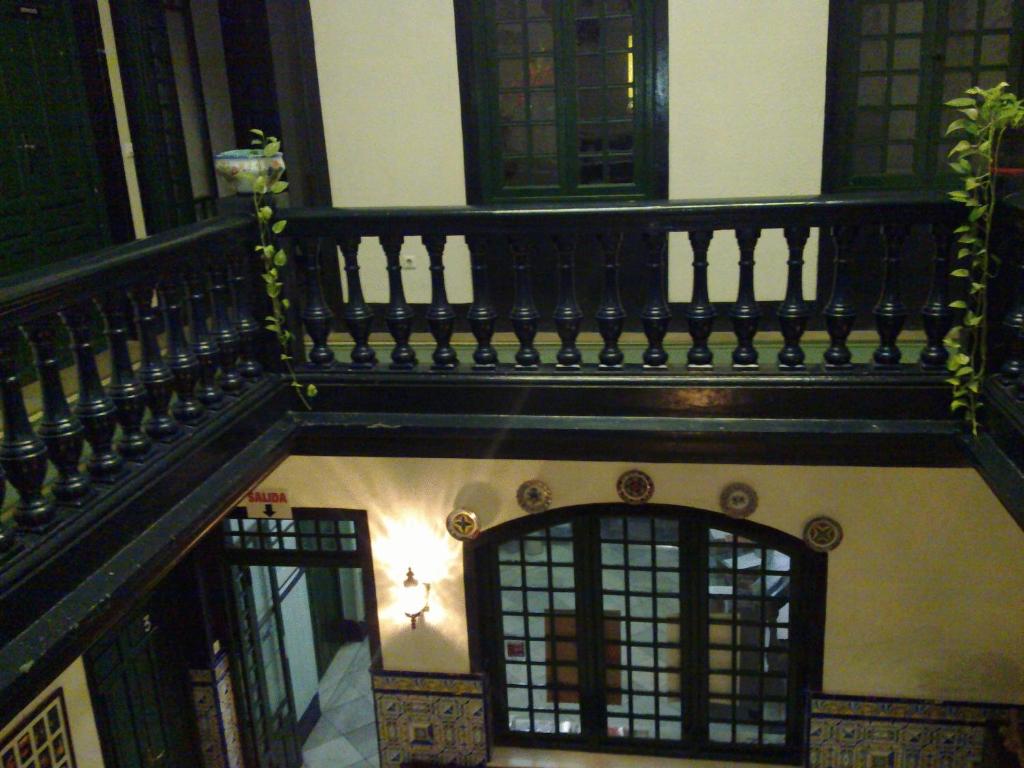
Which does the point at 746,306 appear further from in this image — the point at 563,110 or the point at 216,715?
the point at 216,715

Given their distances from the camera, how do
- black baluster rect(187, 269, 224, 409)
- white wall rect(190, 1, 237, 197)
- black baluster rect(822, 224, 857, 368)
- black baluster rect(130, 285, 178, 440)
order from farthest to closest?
white wall rect(190, 1, 237, 197), black baluster rect(822, 224, 857, 368), black baluster rect(187, 269, 224, 409), black baluster rect(130, 285, 178, 440)

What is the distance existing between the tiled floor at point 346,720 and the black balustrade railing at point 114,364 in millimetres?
4358

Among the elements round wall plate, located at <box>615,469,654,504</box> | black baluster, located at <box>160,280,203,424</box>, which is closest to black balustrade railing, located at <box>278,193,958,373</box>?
black baluster, located at <box>160,280,203,424</box>

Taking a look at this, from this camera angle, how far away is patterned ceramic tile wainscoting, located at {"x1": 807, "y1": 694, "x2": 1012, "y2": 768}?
554 centimetres

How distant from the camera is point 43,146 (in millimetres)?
5996

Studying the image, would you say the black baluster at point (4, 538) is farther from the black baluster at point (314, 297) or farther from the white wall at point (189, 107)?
the white wall at point (189, 107)

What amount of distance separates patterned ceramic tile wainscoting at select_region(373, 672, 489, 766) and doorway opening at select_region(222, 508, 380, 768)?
0.27 m

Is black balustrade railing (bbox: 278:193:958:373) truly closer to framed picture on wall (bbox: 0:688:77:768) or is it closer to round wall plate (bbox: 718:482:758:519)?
round wall plate (bbox: 718:482:758:519)

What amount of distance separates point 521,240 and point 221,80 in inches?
242

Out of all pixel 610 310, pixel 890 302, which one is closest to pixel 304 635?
pixel 610 310

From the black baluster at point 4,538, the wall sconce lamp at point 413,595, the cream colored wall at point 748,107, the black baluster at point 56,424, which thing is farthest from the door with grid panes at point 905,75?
the black baluster at point 4,538

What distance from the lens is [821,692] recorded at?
572cm

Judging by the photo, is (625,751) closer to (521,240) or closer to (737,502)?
(737,502)

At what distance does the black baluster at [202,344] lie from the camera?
3.99m
